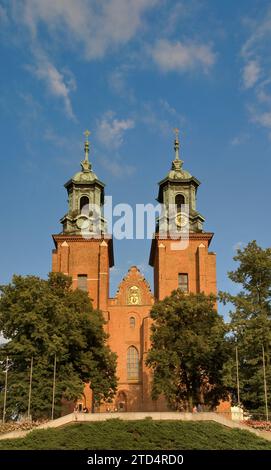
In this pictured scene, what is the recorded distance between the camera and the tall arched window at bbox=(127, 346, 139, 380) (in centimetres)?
5622

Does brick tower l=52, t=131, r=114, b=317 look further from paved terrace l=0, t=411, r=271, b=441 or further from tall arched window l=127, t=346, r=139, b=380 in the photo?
paved terrace l=0, t=411, r=271, b=441

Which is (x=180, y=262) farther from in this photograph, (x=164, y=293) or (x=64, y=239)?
(x=64, y=239)

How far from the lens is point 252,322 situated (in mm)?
38938

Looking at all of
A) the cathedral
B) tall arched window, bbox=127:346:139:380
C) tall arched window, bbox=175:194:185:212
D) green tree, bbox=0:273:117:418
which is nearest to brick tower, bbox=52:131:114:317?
the cathedral

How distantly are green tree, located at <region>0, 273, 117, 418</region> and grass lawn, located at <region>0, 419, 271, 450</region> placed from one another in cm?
995

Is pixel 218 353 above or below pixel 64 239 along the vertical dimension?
below

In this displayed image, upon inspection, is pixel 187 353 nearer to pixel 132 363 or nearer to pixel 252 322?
pixel 252 322

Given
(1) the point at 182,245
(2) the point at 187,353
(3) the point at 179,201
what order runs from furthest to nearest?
(3) the point at 179,201 < (1) the point at 182,245 < (2) the point at 187,353

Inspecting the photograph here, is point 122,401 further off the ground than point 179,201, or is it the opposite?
point 179,201

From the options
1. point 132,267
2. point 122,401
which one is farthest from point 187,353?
point 132,267

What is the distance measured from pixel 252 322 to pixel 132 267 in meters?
22.6
